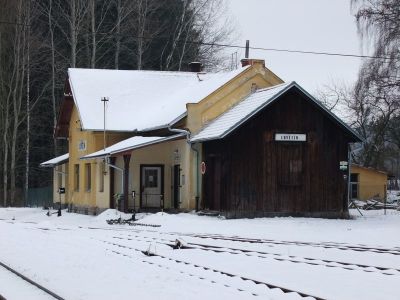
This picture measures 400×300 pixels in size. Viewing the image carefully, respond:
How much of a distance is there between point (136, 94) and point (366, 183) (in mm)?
19384

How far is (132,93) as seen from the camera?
118 ft

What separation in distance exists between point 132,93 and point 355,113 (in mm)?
27749

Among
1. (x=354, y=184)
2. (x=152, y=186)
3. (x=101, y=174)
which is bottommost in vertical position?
(x=354, y=184)

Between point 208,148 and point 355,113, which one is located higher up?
point 355,113

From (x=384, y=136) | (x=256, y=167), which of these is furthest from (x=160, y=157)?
(x=384, y=136)

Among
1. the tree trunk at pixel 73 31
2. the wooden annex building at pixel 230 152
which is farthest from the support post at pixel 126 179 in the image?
the tree trunk at pixel 73 31

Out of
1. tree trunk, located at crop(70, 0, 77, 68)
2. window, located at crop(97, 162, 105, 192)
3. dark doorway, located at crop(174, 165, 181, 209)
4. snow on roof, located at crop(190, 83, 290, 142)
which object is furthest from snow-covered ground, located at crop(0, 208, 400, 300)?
tree trunk, located at crop(70, 0, 77, 68)

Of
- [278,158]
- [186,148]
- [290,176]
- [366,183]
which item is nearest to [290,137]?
[278,158]

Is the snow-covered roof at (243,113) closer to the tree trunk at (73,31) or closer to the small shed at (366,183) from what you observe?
the small shed at (366,183)

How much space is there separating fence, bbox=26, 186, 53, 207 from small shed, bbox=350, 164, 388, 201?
20258 mm

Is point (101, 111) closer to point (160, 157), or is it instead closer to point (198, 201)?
point (160, 157)

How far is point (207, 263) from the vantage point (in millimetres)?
12789

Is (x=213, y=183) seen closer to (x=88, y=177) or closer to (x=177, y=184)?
(x=177, y=184)

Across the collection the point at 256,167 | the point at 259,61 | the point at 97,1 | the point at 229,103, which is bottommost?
the point at 256,167
